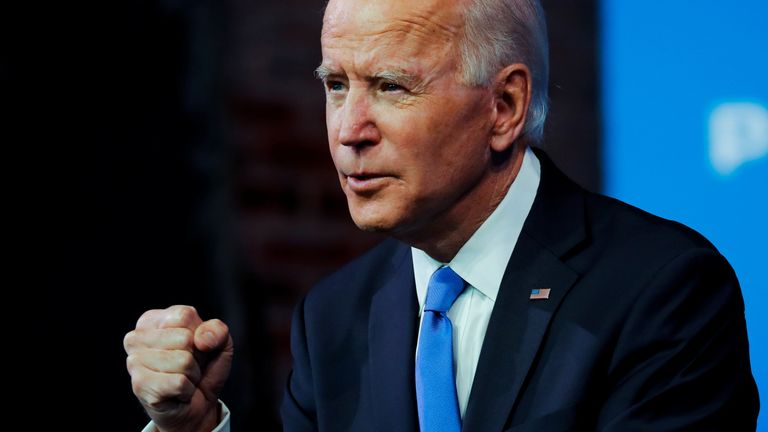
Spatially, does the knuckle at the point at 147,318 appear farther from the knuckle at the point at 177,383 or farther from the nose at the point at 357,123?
the nose at the point at 357,123

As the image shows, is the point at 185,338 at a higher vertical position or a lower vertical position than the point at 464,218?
lower

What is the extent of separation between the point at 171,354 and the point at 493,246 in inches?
16.5

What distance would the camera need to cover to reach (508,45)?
162 cm

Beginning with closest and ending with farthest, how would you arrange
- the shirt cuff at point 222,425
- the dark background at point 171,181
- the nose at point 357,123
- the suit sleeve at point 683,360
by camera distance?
the suit sleeve at point 683,360 → the nose at point 357,123 → the shirt cuff at point 222,425 → the dark background at point 171,181

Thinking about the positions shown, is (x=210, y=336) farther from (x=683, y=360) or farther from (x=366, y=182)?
(x=683, y=360)

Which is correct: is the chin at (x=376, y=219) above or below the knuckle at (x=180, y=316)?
above

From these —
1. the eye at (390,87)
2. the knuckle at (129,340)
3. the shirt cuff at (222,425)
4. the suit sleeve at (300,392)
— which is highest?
the eye at (390,87)

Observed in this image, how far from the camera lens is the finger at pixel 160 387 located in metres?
1.60

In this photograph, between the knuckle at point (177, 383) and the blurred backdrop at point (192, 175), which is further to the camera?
the blurred backdrop at point (192, 175)

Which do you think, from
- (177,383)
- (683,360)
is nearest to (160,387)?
(177,383)

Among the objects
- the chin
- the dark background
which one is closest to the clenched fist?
the chin

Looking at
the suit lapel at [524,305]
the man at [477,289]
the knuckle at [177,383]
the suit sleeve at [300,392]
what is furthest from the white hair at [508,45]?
the knuckle at [177,383]

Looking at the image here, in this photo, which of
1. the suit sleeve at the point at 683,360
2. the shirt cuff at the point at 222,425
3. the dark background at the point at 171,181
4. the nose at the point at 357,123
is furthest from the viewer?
the dark background at the point at 171,181

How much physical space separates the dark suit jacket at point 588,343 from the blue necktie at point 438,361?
3 centimetres
